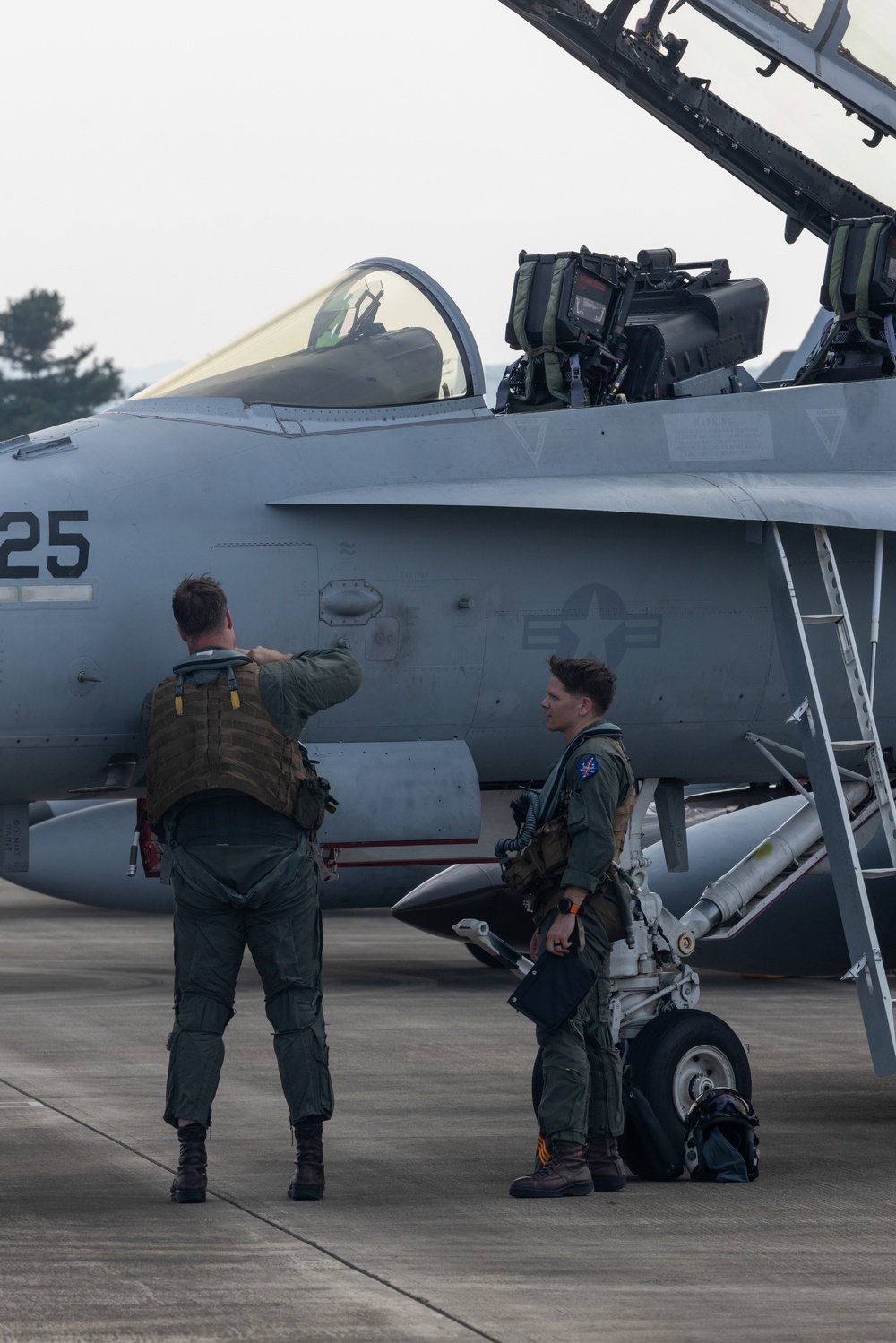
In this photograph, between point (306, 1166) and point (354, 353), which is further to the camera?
point (354, 353)

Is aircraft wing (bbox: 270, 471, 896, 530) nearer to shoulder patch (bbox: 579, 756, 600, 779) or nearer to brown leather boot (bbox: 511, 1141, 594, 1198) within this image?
shoulder patch (bbox: 579, 756, 600, 779)

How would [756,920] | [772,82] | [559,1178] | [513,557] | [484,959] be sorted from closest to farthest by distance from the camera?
[559,1178] < [513,557] < [772,82] < [756,920] < [484,959]

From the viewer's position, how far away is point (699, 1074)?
22.0 feet

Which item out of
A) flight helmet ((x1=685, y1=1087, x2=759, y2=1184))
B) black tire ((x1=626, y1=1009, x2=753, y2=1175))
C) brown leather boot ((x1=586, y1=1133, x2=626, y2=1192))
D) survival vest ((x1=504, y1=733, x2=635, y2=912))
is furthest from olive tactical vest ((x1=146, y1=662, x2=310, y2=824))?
flight helmet ((x1=685, y1=1087, x2=759, y2=1184))

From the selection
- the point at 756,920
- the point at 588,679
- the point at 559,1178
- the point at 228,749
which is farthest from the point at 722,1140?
the point at 756,920

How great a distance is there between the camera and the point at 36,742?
21.1 feet

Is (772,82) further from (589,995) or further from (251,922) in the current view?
(251,922)

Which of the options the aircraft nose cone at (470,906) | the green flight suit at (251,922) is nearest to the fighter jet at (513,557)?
the green flight suit at (251,922)

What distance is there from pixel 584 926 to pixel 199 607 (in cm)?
165

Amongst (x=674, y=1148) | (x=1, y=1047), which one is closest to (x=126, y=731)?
(x=674, y=1148)

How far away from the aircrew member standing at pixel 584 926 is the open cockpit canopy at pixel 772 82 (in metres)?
4.50

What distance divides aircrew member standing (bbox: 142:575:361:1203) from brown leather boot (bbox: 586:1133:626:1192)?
945mm

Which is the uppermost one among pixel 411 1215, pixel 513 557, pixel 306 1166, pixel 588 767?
pixel 513 557

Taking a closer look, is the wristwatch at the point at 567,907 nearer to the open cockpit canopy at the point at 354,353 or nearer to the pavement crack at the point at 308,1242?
the pavement crack at the point at 308,1242
